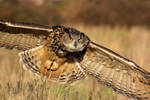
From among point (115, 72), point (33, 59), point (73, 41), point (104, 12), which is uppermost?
point (104, 12)

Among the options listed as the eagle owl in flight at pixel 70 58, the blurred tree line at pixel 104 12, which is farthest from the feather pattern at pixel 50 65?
the blurred tree line at pixel 104 12

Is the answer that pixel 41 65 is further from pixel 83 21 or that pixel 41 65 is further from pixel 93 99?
pixel 83 21

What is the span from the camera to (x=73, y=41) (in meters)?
3.74

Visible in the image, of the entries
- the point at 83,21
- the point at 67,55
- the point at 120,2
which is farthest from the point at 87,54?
the point at 120,2

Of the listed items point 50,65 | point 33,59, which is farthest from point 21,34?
point 50,65

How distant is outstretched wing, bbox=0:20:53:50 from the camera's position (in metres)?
3.78

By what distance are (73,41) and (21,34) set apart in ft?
3.04

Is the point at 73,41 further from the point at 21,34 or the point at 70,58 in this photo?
the point at 21,34

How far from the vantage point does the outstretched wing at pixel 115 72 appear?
12.8 feet

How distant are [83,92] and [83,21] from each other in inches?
620

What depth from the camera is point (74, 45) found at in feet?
12.3

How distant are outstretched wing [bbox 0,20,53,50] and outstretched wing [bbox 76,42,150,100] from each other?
763mm

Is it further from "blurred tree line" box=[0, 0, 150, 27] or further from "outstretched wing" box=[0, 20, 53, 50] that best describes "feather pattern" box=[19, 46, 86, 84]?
"blurred tree line" box=[0, 0, 150, 27]

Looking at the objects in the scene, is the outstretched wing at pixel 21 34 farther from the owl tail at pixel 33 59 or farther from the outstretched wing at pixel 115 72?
the outstretched wing at pixel 115 72
